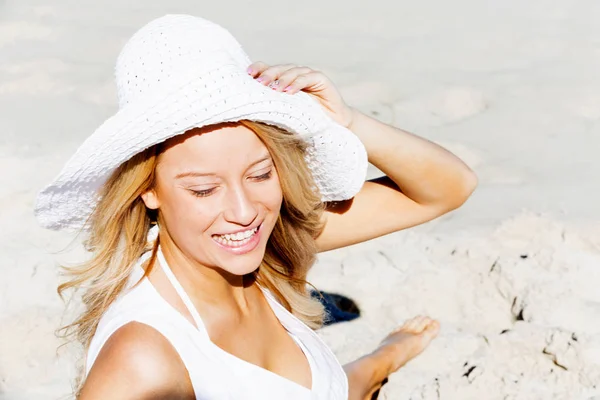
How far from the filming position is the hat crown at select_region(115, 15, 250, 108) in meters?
1.83

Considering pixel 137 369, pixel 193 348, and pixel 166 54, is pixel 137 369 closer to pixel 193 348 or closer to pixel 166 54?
pixel 193 348

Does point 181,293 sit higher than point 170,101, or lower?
lower

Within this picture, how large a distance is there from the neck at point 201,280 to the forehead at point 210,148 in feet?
1.03

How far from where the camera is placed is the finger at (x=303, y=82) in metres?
2.06

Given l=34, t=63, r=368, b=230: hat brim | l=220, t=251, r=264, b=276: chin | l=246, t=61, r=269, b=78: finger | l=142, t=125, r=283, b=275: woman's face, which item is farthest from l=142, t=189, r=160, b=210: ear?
l=246, t=61, r=269, b=78: finger

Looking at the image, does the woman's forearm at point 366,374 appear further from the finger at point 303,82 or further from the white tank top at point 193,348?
the finger at point 303,82

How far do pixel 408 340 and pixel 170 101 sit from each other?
180 cm

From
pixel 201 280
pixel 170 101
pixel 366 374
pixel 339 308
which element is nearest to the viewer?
pixel 170 101

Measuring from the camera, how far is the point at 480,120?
5055mm

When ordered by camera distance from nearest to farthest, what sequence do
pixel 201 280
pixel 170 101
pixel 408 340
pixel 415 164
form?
pixel 170 101 < pixel 201 280 < pixel 415 164 < pixel 408 340

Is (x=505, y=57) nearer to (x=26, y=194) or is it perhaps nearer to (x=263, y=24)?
(x=263, y=24)

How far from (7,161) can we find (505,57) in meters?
3.46

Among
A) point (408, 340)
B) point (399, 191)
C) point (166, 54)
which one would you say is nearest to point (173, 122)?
point (166, 54)

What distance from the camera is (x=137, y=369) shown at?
1814 mm
